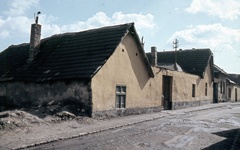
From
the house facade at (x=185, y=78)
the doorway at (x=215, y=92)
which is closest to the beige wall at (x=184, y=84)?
the house facade at (x=185, y=78)

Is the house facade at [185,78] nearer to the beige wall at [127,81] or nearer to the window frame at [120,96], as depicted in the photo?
the beige wall at [127,81]

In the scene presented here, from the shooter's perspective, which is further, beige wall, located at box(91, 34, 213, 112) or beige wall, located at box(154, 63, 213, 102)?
beige wall, located at box(154, 63, 213, 102)

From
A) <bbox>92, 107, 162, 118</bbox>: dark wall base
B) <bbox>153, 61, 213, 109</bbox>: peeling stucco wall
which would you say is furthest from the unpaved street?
<bbox>153, 61, 213, 109</bbox>: peeling stucco wall

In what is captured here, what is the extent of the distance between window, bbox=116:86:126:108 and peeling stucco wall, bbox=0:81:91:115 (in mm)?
2622

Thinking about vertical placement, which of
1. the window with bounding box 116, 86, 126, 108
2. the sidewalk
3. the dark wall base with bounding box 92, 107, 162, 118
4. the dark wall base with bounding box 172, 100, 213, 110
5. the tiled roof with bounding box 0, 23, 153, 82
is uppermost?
the tiled roof with bounding box 0, 23, 153, 82

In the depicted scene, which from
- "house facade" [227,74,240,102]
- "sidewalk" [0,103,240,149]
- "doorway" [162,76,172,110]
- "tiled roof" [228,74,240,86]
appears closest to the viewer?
"sidewalk" [0,103,240,149]

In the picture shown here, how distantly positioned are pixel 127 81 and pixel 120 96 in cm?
122

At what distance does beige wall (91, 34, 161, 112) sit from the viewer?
49.6 ft

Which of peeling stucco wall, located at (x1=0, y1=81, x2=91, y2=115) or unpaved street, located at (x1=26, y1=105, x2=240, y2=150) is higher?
peeling stucco wall, located at (x1=0, y1=81, x2=91, y2=115)

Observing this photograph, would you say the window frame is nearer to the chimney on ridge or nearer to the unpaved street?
the unpaved street

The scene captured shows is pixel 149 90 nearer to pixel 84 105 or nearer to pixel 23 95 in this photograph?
pixel 84 105

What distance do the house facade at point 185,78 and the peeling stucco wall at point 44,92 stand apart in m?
7.96

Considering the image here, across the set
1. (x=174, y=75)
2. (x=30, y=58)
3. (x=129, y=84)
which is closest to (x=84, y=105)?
(x=129, y=84)

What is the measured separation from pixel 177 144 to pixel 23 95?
12.2 m
